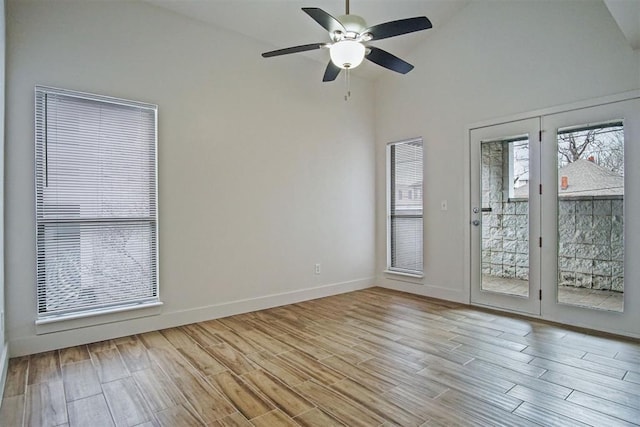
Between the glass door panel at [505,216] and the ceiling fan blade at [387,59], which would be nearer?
the ceiling fan blade at [387,59]

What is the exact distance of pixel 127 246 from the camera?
336 cm

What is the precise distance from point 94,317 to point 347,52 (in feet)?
10.4

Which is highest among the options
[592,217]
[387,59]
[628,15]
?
[628,15]

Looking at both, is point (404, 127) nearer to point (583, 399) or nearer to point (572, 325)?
point (572, 325)

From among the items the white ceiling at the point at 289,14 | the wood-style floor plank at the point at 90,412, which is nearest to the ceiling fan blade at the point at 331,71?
the white ceiling at the point at 289,14

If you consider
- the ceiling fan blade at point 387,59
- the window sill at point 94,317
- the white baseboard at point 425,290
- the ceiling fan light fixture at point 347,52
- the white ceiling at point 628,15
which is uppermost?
the white ceiling at point 628,15

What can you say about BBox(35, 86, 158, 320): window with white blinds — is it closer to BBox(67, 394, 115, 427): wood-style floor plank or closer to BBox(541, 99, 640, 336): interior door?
BBox(67, 394, 115, 427): wood-style floor plank

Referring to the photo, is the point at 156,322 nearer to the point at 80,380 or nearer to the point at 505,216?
the point at 80,380

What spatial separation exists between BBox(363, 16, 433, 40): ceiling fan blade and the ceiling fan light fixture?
13 centimetres

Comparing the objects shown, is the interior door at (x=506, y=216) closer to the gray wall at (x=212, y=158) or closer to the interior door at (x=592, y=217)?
the interior door at (x=592, y=217)

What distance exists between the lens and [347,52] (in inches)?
103

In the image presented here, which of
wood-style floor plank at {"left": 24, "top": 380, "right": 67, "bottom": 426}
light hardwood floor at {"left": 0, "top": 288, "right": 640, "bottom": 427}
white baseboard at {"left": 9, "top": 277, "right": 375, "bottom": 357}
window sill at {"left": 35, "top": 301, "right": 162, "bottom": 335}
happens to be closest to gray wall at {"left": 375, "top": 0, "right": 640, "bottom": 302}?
light hardwood floor at {"left": 0, "top": 288, "right": 640, "bottom": 427}

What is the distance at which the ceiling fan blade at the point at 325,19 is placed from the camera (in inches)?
91.7

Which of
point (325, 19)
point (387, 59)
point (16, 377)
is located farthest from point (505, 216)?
point (16, 377)
